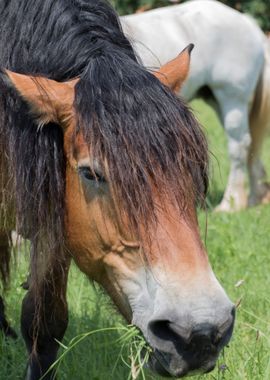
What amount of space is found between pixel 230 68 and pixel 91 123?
493 cm

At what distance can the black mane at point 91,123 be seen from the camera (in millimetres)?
2715

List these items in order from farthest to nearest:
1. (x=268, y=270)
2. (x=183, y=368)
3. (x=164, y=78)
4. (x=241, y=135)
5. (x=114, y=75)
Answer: (x=241, y=135)
(x=268, y=270)
(x=164, y=78)
(x=114, y=75)
(x=183, y=368)

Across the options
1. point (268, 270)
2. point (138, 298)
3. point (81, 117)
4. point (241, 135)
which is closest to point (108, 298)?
point (138, 298)

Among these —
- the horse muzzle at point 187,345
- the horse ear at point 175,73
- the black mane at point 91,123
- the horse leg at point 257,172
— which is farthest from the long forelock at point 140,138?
the horse leg at point 257,172

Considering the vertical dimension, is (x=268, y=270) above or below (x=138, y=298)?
below

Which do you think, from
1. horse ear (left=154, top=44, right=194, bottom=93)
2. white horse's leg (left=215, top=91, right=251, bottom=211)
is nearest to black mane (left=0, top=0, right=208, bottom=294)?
horse ear (left=154, top=44, right=194, bottom=93)

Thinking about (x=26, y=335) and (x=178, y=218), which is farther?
(x=26, y=335)

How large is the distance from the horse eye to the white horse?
4.63 m

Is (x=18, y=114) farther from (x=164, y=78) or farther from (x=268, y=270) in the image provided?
(x=268, y=270)

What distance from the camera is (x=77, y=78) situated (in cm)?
290

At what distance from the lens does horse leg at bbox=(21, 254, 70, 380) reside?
3.55 metres

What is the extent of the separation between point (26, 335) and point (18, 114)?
1102mm

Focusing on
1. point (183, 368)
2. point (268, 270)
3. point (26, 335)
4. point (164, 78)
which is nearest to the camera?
point (183, 368)

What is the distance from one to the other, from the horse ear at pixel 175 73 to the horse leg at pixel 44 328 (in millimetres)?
883
